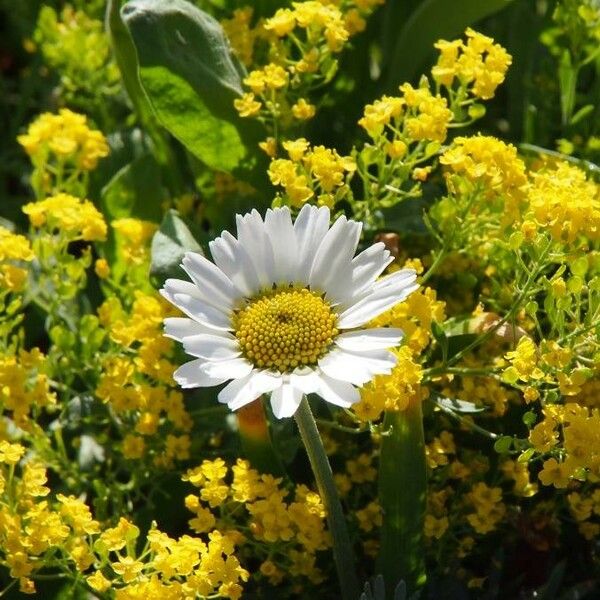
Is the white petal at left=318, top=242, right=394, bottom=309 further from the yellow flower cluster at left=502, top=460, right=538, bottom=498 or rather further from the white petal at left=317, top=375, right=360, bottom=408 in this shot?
the yellow flower cluster at left=502, top=460, right=538, bottom=498

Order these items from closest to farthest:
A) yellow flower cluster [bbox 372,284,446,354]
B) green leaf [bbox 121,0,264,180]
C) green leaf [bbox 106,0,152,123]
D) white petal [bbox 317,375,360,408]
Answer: white petal [bbox 317,375,360,408]
yellow flower cluster [bbox 372,284,446,354]
green leaf [bbox 121,0,264,180]
green leaf [bbox 106,0,152,123]

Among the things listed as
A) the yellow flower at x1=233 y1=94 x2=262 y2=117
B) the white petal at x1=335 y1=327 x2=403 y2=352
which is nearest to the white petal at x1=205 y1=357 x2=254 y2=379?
the white petal at x1=335 y1=327 x2=403 y2=352

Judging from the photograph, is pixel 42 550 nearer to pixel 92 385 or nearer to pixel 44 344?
pixel 92 385

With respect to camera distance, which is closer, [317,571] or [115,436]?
[317,571]

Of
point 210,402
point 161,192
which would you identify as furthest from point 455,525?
point 161,192

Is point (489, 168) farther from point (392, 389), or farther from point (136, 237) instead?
point (136, 237)

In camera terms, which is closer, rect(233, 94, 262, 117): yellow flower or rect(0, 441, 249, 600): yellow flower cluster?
rect(0, 441, 249, 600): yellow flower cluster
